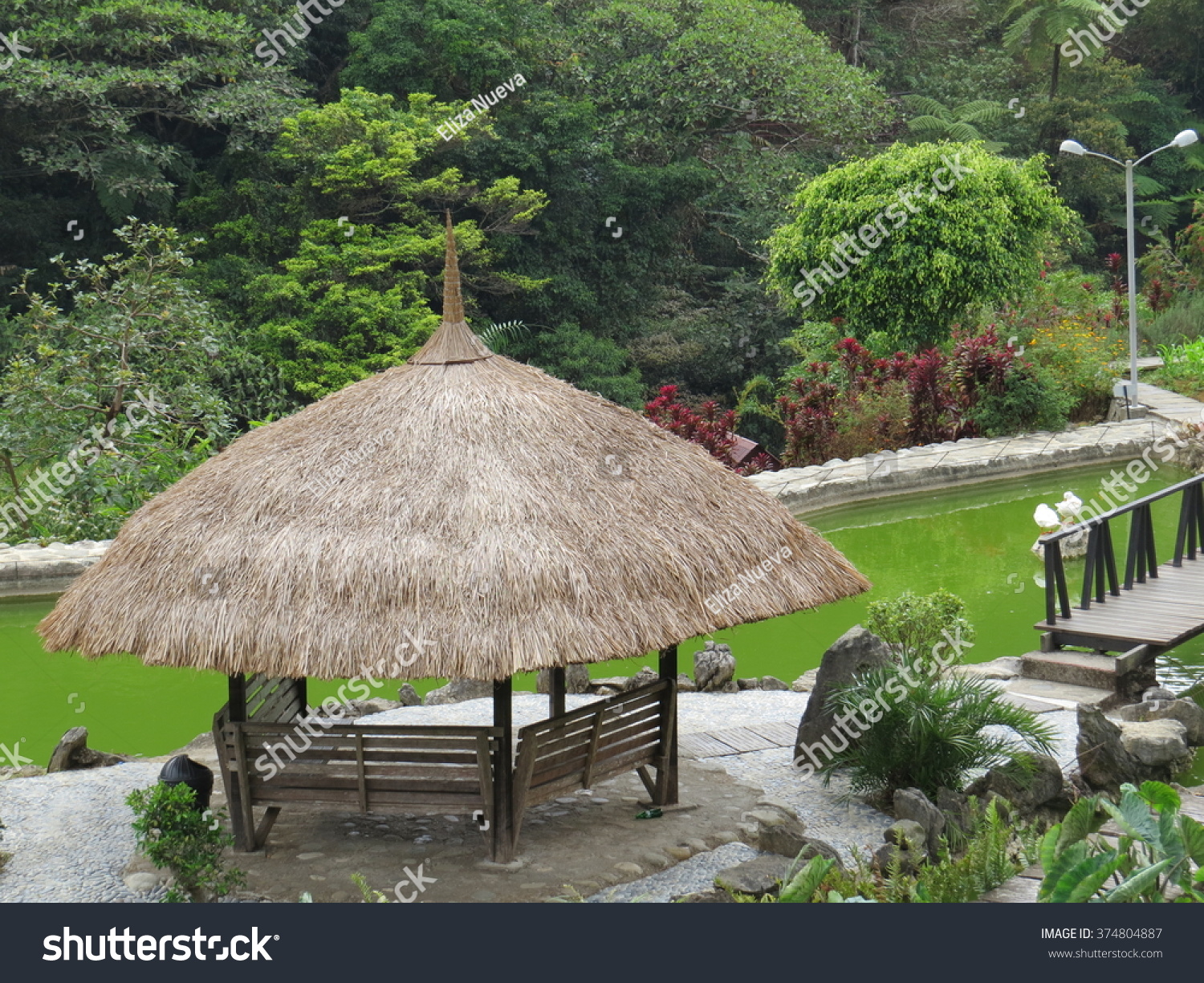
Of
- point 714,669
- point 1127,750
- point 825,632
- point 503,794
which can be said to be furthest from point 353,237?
point 1127,750

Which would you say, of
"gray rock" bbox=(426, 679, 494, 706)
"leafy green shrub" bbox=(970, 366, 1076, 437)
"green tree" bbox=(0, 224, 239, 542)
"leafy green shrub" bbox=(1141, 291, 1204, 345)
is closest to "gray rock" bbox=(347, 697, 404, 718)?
"gray rock" bbox=(426, 679, 494, 706)

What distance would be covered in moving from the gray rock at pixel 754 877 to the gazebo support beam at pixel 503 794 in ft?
4.00

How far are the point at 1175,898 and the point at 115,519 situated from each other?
38.3 feet

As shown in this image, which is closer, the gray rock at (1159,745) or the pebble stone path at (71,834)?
the pebble stone path at (71,834)

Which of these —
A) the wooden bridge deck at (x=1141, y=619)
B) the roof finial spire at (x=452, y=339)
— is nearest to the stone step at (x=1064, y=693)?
the wooden bridge deck at (x=1141, y=619)

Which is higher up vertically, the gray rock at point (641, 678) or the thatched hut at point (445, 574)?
the thatched hut at point (445, 574)

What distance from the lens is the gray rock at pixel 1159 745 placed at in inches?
352

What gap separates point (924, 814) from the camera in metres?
7.45

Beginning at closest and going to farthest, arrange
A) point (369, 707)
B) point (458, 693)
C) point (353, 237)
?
point (369, 707) → point (458, 693) → point (353, 237)

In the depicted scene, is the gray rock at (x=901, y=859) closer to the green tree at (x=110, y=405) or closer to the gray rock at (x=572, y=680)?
the gray rock at (x=572, y=680)

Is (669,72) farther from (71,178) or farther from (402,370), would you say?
(402,370)

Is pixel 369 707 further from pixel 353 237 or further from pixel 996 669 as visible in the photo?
pixel 353 237

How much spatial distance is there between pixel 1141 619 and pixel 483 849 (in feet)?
20.8

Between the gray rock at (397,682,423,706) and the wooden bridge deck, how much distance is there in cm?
520
